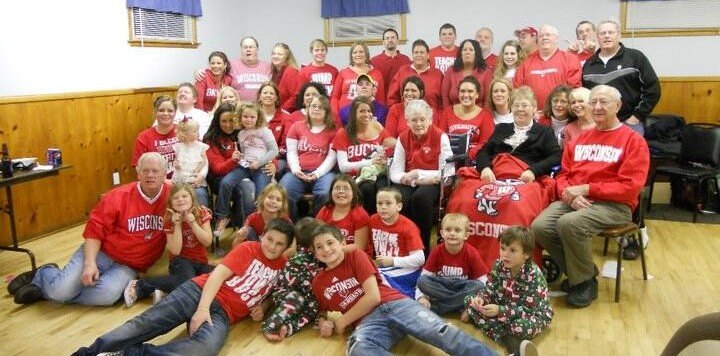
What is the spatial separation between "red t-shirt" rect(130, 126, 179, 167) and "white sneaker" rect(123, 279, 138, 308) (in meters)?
1.31

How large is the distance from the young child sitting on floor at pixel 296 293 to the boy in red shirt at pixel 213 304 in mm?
55

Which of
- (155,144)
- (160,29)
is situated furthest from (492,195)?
(160,29)

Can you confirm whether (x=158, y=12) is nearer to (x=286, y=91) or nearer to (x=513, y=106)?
(x=286, y=91)

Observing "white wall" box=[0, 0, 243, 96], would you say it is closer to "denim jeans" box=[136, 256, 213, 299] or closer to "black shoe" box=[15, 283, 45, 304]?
"black shoe" box=[15, 283, 45, 304]

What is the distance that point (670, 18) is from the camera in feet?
18.9

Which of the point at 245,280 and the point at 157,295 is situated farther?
the point at 157,295

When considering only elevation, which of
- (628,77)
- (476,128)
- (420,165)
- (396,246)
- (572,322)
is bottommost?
(572,322)

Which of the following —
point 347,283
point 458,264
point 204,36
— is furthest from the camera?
point 204,36

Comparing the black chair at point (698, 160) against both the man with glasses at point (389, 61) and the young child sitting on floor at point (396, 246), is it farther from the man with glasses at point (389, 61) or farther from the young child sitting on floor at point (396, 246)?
the young child sitting on floor at point (396, 246)

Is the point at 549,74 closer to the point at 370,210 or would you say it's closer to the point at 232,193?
the point at 370,210

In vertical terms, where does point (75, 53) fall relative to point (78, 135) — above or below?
above

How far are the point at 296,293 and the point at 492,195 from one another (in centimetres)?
123

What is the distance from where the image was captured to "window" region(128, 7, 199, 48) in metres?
5.34

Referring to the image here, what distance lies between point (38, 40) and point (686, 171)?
5.13m
